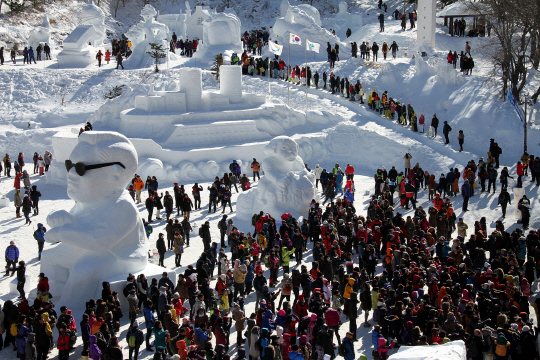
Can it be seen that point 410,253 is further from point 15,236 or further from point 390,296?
point 15,236

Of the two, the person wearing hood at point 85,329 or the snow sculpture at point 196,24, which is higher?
the snow sculpture at point 196,24

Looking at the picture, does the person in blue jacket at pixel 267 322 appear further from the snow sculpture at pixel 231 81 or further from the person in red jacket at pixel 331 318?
the snow sculpture at pixel 231 81

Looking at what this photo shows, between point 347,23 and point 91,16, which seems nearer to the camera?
point 91,16

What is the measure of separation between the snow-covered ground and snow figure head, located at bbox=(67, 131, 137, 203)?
360 cm

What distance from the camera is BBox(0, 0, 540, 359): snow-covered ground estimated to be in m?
20.7

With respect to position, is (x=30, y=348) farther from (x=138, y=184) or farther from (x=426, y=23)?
(x=426, y=23)

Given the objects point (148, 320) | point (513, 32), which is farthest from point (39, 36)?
point (148, 320)

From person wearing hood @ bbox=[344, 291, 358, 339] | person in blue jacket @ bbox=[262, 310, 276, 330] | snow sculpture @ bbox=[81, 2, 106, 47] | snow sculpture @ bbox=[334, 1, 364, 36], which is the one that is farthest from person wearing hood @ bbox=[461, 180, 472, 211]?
snow sculpture @ bbox=[334, 1, 364, 36]

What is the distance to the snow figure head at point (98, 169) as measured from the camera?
505 inches

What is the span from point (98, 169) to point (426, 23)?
26.7 metres

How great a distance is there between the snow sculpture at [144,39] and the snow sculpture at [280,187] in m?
20.7

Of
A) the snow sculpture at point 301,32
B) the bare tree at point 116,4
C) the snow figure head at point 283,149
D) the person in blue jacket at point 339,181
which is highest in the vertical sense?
the bare tree at point 116,4

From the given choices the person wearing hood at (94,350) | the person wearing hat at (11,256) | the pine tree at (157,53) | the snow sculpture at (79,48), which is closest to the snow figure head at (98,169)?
the person wearing hat at (11,256)

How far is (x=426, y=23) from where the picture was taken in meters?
34.9
